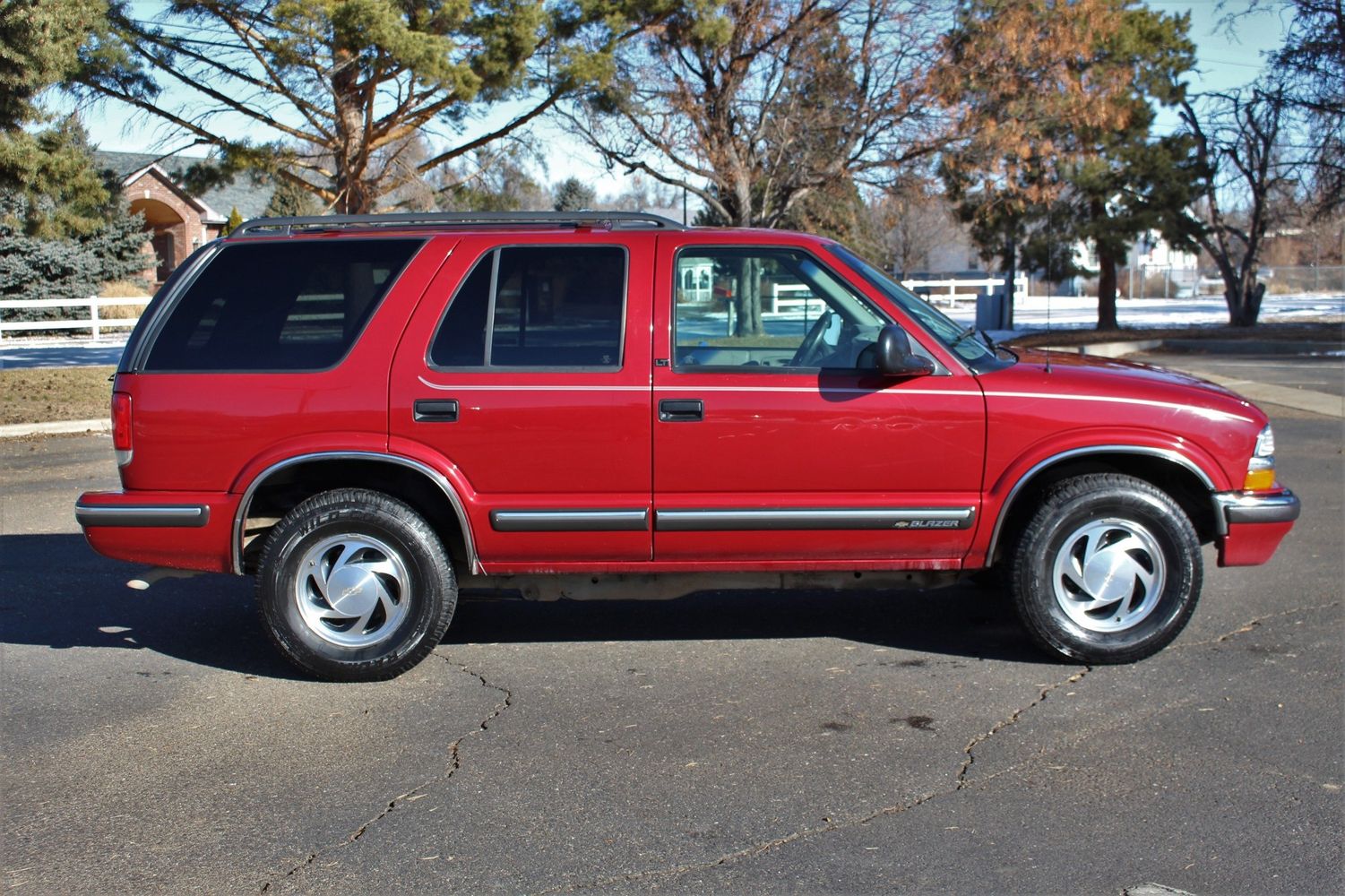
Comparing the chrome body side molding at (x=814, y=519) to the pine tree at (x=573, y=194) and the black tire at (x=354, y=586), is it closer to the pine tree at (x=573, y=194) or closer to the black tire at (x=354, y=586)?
the black tire at (x=354, y=586)

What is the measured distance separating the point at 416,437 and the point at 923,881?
9.02 ft

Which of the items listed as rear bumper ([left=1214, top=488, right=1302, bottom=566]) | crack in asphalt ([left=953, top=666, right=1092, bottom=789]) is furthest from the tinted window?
rear bumper ([left=1214, top=488, right=1302, bottom=566])

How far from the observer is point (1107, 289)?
28.8m

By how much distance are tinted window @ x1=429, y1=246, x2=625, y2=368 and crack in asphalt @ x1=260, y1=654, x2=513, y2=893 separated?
134 cm

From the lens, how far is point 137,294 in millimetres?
39406

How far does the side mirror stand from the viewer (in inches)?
201

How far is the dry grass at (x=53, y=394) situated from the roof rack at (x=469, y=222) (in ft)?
28.8

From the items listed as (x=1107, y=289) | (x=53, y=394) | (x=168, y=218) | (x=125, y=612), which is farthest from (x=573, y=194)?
(x=125, y=612)

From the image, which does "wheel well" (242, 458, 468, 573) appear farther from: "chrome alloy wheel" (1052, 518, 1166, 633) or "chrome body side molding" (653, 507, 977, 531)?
"chrome alloy wheel" (1052, 518, 1166, 633)

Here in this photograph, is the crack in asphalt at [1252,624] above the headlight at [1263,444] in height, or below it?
below

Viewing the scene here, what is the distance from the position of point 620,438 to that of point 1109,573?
2.14 meters

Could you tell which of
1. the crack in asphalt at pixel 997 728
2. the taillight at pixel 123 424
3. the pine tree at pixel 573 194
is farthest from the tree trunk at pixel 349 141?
the pine tree at pixel 573 194

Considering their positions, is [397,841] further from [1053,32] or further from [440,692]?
[1053,32]

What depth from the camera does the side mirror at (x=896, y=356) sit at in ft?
16.8
